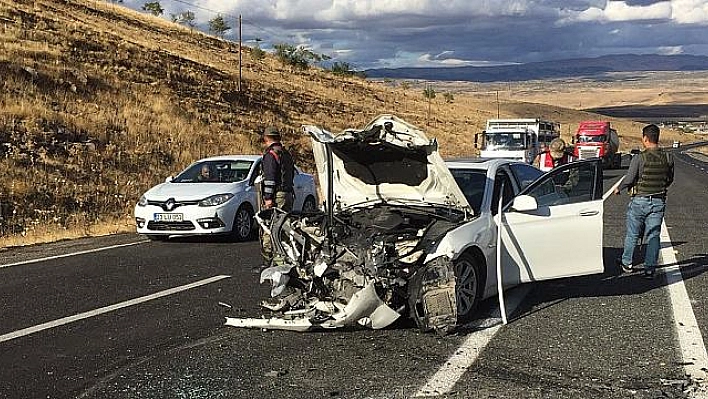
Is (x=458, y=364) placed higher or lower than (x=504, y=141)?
lower

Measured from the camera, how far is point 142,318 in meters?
7.11

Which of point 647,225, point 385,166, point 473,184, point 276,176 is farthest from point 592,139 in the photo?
point 385,166

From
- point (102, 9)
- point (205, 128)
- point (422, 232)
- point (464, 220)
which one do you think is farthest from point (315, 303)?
point (102, 9)

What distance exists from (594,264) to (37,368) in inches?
193

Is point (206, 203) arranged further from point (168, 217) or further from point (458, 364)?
point (458, 364)

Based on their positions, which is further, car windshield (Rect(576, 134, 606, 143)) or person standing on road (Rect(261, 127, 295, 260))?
car windshield (Rect(576, 134, 606, 143))

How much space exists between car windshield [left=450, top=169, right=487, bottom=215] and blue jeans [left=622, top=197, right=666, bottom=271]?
6.55 feet

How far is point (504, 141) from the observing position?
28.7 m

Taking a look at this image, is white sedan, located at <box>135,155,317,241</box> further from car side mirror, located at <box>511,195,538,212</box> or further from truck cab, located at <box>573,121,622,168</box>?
truck cab, located at <box>573,121,622,168</box>

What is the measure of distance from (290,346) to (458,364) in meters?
1.35

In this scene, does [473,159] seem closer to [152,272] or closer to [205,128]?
[152,272]

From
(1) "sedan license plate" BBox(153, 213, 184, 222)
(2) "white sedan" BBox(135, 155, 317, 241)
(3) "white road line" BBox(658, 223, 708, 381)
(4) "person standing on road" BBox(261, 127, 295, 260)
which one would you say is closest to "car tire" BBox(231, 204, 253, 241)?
(2) "white sedan" BBox(135, 155, 317, 241)

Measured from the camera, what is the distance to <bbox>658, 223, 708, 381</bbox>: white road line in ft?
18.2

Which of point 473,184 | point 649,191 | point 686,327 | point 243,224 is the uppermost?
point 473,184
